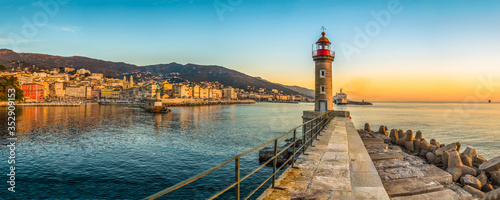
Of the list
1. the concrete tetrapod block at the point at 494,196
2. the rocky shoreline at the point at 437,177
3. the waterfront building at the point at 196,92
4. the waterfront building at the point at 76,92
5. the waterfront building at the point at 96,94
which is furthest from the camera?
the waterfront building at the point at 196,92

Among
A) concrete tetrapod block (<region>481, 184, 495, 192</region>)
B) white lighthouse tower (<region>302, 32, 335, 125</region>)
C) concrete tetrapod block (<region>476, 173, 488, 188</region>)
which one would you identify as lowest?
concrete tetrapod block (<region>481, 184, 495, 192</region>)

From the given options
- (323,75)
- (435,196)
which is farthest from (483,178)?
(323,75)

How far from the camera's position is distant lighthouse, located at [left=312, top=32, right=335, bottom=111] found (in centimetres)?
2392

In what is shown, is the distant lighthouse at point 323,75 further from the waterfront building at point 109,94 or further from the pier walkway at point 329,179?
the waterfront building at point 109,94

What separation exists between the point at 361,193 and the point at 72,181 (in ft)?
41.1

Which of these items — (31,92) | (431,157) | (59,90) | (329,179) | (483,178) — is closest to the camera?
(329,179)

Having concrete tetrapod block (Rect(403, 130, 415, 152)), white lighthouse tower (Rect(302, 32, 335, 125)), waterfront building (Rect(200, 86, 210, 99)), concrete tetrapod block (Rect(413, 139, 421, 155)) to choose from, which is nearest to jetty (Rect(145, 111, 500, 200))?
concrete tetrapod block (Rect(413, 139, 421, 155))

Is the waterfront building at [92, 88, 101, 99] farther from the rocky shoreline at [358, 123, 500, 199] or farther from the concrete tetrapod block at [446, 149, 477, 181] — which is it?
the concrete tetrapod block at [446, 149, 477, 181]

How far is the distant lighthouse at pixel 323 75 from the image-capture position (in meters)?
23.9

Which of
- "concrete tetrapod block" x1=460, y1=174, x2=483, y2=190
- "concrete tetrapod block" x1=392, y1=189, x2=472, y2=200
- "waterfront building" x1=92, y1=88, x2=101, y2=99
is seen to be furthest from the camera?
"waterfront building" x1=92, y1=88, x2=101, y2=99

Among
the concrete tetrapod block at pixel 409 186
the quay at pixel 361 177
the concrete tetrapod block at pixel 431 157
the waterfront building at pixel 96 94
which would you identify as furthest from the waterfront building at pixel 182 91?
the concrete tetrapod block at pixel 409 186

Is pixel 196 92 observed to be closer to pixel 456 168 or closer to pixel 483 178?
pixel 456 168

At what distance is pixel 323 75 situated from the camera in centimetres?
2411

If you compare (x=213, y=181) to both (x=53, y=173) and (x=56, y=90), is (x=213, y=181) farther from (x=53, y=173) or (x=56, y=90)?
(x=56, y=90)
